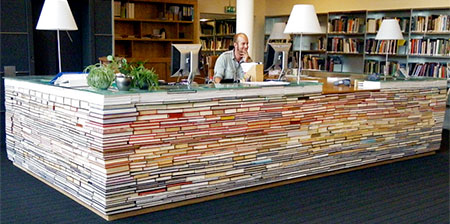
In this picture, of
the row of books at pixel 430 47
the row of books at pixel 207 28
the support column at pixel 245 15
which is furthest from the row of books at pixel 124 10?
the row of books at pixel 430 47

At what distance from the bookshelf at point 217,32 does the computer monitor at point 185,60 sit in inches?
284

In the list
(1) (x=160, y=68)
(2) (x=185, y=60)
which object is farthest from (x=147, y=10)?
(2) (x=185, y=60)

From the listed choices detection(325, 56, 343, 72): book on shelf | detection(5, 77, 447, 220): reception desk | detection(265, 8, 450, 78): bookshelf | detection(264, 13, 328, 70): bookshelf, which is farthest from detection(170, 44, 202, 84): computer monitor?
detection(325, 56, 343, 72): book on shelf

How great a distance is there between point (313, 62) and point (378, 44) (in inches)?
68.1

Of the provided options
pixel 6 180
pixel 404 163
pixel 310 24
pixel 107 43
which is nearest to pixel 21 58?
pixel 107 43

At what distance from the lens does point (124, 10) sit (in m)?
9.07

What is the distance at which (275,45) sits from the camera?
19.0 ft

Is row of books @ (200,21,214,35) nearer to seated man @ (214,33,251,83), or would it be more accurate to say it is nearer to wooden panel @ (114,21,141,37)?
wooden panel @ (114,21,141,37)

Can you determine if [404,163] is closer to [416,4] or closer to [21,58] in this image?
[416,4]

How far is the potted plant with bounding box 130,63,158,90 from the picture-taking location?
12.7 ft

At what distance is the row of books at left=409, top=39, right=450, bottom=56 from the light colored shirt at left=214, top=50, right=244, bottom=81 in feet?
16.0

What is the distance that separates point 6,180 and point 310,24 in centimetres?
355

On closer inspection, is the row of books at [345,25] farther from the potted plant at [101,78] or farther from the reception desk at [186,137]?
the potted plant at [101,78]

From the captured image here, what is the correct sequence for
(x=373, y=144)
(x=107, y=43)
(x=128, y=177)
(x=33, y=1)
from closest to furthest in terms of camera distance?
(x=128, y=177) < (x=373, y=144) < (x=33, y=1) < (x=107, y=43)
